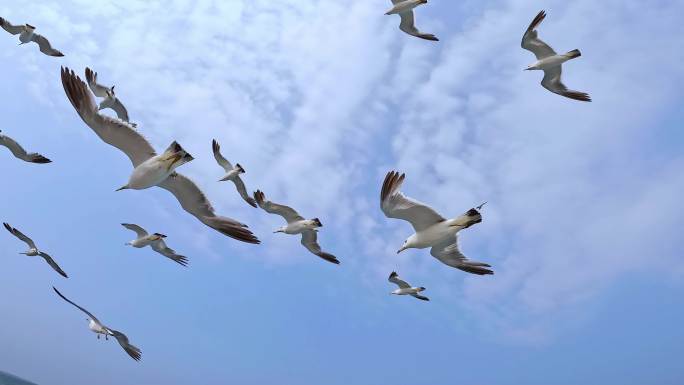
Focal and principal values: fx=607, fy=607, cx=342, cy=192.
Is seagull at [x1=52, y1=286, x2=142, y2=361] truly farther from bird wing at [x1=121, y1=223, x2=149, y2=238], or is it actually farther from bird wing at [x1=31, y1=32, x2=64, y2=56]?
bird wing at [x1=31, y1=32, x2=64, y2=56]

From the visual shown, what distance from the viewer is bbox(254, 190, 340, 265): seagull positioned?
2283cm

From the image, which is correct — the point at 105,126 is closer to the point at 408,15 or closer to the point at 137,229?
the point at 137,229

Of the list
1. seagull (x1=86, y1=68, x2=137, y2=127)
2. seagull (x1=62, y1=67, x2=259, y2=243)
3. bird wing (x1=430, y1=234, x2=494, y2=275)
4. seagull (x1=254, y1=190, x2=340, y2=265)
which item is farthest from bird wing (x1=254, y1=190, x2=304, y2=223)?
seagull (x1=62, y1=67, x2=259, y2=243)

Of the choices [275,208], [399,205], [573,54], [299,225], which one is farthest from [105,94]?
[573,54]

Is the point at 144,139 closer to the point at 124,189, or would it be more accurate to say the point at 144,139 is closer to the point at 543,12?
the point at 124,189

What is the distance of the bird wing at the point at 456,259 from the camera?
17.2 m

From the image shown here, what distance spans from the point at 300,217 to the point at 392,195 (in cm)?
853

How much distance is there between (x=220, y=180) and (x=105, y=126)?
513 inches

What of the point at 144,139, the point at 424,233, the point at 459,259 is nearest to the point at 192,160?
the point at 144,139

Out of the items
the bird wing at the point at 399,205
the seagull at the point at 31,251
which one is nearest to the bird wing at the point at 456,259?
the bird wing at the point at 399,205

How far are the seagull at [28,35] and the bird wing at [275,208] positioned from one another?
10.5 meters

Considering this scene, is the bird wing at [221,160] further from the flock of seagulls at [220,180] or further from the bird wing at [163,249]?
the bird wing at [163,249]

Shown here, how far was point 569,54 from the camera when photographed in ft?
69.7

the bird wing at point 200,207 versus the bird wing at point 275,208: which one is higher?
the bird wing at point 275,208
